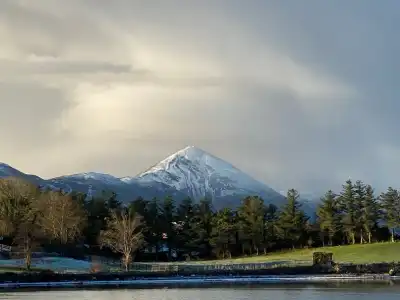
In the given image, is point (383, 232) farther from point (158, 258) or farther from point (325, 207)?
point (158, 258)

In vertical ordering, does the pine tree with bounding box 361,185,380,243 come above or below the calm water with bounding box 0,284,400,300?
above

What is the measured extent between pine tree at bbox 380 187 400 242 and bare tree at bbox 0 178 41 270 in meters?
60.7

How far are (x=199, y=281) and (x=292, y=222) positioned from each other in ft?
155

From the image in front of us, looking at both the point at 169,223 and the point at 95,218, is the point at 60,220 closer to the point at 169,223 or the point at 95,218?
the point at 95,218

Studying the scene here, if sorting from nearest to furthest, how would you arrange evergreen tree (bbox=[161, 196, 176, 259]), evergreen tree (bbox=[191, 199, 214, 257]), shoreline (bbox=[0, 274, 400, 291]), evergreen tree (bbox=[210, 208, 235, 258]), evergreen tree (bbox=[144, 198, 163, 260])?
shoreline (bbox=[0, 274, 400, 291]), evergreen tree (bbox=[210, 208, 235, 258]), evergreen tree (bbox=[144, 198, 163, 260]), evergreen tree (bbox=[191, 199, 214, 257]), evergreen tree (bbox=[161, 196, 176, 259])

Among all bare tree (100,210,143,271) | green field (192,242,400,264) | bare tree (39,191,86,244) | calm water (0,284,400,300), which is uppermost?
bare tree (39,191,86,244)

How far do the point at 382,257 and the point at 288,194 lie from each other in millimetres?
29329

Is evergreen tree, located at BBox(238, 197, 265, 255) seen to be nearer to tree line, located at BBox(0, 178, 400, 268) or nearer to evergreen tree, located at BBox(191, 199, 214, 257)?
tree line, located at BBox(0, 178, 400, 268)

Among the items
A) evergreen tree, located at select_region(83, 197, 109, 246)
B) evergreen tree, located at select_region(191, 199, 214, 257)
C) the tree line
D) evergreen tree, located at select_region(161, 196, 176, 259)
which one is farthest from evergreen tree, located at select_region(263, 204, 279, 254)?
evergreen tree, located at select_region(83, 197, 109, 246)

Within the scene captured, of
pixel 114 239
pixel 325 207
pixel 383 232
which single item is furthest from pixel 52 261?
pixel 383 232

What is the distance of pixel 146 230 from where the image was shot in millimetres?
103750

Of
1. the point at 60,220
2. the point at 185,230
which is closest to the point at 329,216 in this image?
the point at 185,230

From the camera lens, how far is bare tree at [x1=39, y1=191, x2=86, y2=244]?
308 feet

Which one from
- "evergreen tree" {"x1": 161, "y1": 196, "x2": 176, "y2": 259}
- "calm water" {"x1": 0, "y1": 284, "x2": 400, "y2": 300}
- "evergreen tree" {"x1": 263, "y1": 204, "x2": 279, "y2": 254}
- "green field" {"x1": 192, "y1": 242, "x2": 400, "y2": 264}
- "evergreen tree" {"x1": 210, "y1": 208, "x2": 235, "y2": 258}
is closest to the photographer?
"calm water" {"x1": 0, "y1": 284, "x2": 400, "y2": 300}
